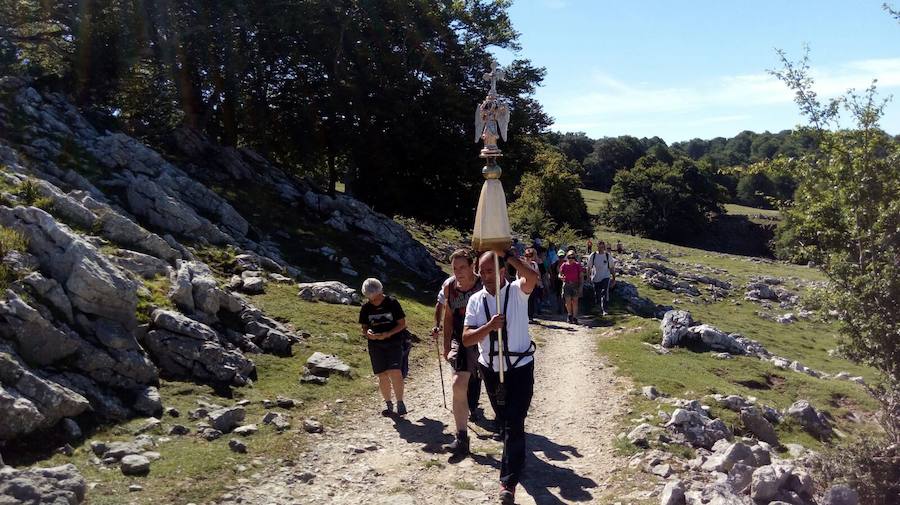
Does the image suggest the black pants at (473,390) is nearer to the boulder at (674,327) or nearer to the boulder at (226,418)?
the boulder at (226,418)

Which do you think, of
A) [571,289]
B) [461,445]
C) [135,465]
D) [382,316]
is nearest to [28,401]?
[135,465]

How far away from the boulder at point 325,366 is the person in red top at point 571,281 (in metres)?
9.10

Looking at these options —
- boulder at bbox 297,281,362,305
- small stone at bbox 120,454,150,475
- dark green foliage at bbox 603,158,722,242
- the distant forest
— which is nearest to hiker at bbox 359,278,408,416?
small stone at bbox 120,454,150,475

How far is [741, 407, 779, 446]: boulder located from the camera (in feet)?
33.2

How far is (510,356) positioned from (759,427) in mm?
5297

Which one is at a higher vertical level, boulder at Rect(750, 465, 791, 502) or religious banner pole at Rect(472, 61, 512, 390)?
religious banner pole at Rect(472, 61, 512, 390)

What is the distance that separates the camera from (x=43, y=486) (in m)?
6.39

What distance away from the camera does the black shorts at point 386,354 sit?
1026 cm

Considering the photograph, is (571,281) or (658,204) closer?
(571,281)

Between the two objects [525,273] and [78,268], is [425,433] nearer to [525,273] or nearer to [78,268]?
[525,273]

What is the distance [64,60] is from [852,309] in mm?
24031

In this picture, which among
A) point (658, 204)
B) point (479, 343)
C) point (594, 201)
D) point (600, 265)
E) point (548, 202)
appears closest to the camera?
point (479, 343)

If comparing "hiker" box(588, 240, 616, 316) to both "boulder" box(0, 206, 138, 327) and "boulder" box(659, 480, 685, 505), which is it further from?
"boulder" box(0, 206, 138, 327)

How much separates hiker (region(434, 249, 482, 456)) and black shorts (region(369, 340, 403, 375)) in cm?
114
